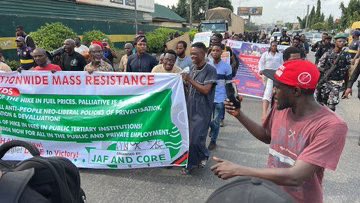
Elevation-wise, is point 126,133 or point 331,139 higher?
point 331,139

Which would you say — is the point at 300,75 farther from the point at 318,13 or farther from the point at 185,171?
the point at 318,13

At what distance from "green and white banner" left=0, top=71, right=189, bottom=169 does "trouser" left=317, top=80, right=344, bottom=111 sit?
3347 mm

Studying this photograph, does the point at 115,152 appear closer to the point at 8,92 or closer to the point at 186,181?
the point at 186,181

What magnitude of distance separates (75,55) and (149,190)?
11.3ft

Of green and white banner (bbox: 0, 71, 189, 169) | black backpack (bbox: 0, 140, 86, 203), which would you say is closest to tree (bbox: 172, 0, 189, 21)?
green and white banner (bbox: 0, 71, 189, 169)

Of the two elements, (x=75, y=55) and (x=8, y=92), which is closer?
(x=8, y=92)

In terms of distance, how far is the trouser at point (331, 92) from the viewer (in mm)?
6254

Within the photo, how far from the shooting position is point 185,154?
4.38 meters

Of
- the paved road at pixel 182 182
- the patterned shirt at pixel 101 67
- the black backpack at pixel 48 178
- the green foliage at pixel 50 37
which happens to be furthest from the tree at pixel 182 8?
the black backpack at pixel 48 178

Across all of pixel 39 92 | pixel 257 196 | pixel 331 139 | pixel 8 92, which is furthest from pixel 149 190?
pixel 257 196

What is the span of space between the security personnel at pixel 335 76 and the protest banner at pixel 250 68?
294 centimetres

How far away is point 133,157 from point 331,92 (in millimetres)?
4002

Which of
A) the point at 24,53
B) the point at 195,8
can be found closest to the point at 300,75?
the point at 24,53

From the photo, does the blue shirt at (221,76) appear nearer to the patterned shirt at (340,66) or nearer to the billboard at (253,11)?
the patterned shirt at (340,66)
